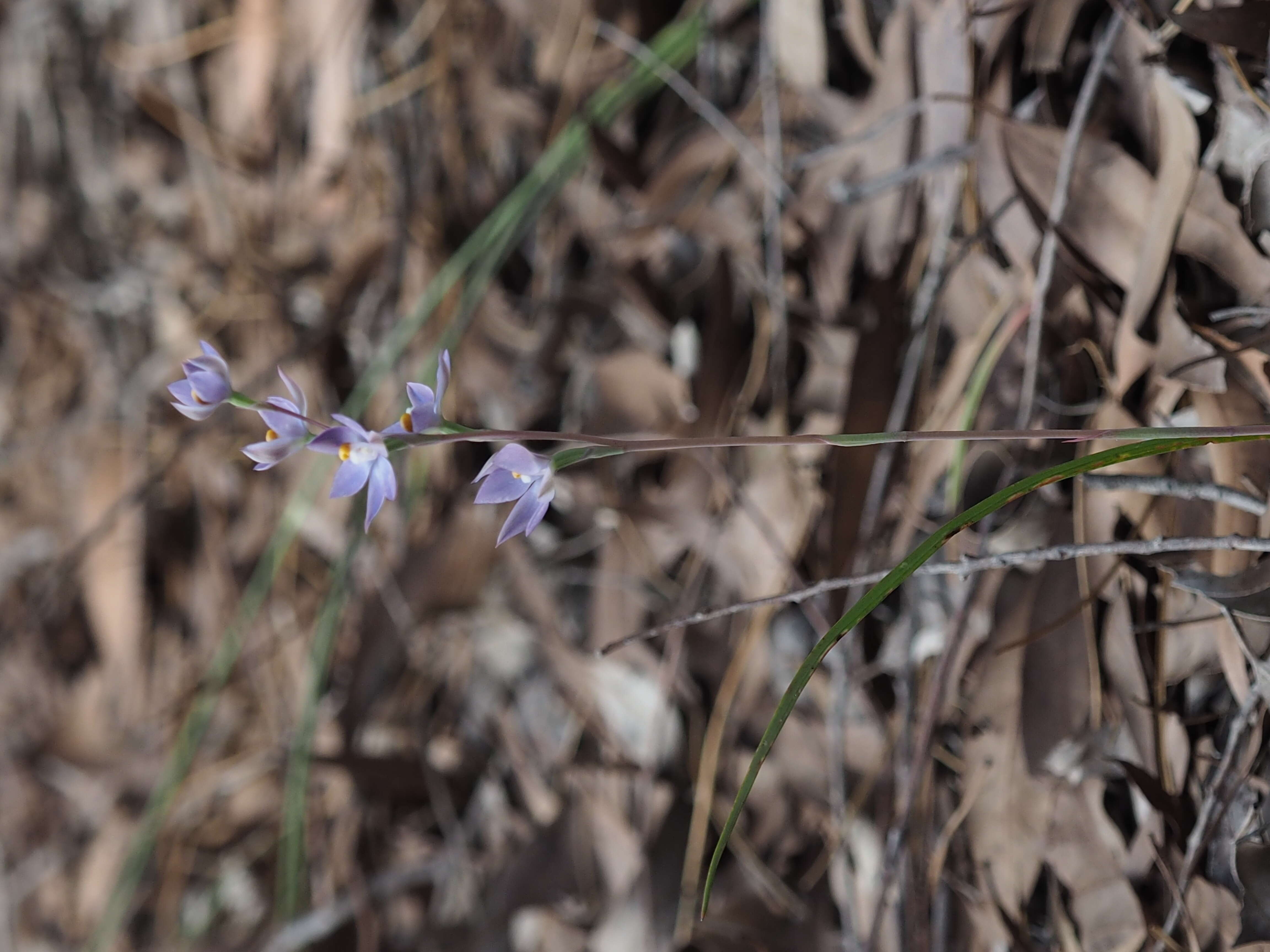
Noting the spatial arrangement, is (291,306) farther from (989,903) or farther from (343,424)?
(989,903)

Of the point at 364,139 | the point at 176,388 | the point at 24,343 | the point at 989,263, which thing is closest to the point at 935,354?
the point at 989,263

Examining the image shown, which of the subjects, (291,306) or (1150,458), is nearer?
(1150,458)

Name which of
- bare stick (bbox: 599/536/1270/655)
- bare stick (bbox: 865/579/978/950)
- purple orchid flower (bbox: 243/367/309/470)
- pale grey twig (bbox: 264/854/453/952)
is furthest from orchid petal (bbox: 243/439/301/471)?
pale grey twig (bbox: 264/854/453/952)

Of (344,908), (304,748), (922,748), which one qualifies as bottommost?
(344,908)

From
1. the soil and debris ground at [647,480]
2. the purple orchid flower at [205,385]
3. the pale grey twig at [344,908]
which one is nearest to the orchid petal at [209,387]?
the purple orchid flower at [205,385]

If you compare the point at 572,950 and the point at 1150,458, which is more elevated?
the point at 1150,458

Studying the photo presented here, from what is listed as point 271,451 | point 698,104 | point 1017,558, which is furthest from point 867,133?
point 271,451

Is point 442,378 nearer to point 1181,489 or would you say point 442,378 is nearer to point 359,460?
point 359,460

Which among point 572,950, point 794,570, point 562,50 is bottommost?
point 572,950
